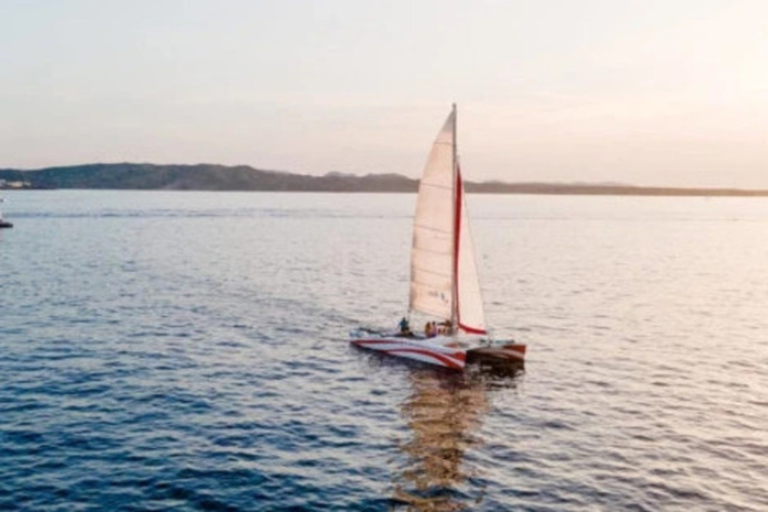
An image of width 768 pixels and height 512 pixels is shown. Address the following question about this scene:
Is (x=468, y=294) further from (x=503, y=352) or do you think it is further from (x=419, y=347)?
(x=419, y=347)

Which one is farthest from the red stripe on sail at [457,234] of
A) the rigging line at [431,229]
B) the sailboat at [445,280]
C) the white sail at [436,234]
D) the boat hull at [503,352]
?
the boat hull at [503,352]

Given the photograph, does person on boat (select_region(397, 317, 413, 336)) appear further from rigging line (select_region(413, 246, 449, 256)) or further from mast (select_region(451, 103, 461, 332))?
rigging line (select_region(413, 246, 449, 256))

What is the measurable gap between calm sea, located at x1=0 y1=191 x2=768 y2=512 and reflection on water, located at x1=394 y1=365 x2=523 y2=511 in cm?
18

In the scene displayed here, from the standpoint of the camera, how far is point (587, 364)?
60406mm

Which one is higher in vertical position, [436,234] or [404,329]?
[436,234]

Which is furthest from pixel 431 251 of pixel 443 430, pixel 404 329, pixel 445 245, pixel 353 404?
pixel 443 430

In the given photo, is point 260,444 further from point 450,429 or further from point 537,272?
point 537,272

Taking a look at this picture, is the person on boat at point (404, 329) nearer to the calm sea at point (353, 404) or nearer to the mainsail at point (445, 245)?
the mainsail at point (445, 245)

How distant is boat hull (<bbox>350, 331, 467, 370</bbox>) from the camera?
5672 centimetres

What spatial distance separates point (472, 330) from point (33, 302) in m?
52.0

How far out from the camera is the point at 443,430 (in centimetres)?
4388

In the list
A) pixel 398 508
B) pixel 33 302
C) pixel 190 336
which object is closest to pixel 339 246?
pixel 33 302

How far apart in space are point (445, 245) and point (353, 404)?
1634 cm

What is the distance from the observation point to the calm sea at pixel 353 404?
34.9 m
